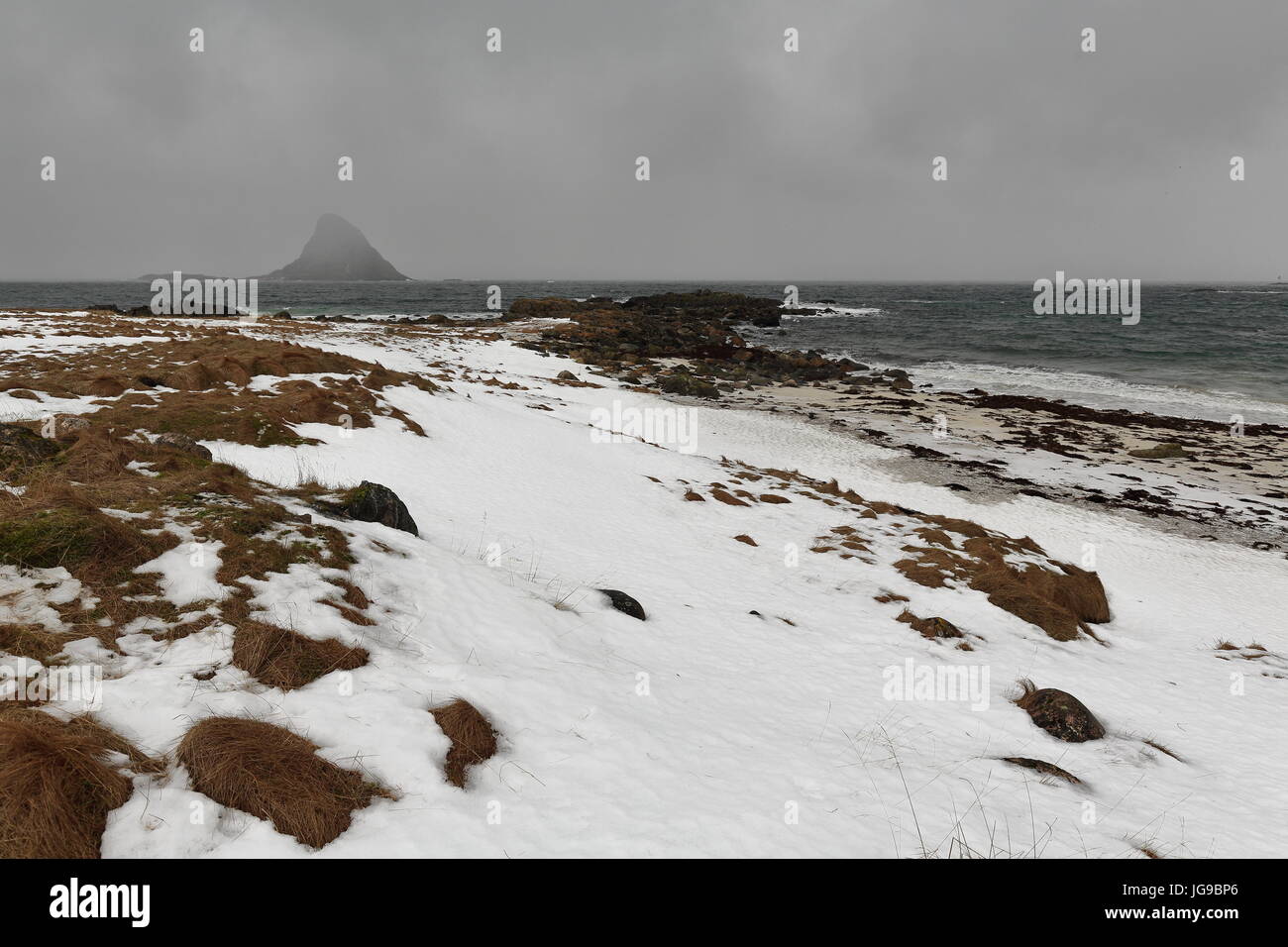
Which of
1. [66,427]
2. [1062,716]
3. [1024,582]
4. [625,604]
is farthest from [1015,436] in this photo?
[66,427]

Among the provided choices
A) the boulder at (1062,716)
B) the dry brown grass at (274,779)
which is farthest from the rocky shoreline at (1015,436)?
the dry brown grass at (274,779)

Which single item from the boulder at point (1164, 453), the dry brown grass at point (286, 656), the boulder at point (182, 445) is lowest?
the dry brown grass at point (286, 656)

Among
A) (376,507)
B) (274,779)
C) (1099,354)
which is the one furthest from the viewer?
(1099,354)

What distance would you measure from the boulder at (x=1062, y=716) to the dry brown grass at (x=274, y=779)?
798cm

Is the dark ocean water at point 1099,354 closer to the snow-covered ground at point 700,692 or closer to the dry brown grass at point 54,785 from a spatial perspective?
the snow-covered ground at point 700,692

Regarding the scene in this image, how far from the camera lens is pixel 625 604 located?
361 inches

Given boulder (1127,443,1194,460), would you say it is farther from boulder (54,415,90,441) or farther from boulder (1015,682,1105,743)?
boulder (54,415,90,441)

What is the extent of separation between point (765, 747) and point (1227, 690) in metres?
9.11

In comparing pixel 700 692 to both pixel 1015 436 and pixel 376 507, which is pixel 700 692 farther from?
pixel 1015 436

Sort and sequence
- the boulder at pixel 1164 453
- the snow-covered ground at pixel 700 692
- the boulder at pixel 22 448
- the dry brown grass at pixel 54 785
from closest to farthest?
1. the dry brown grass at pixel 54 785
2. the snow-covered ground at pixel 700 692
3. the boulder at pixel 22 448
4. the boulder at pixel 1164 453

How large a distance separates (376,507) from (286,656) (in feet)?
14.9

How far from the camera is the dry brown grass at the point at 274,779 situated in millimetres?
3812

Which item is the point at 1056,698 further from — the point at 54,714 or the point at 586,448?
the point at 586,448
